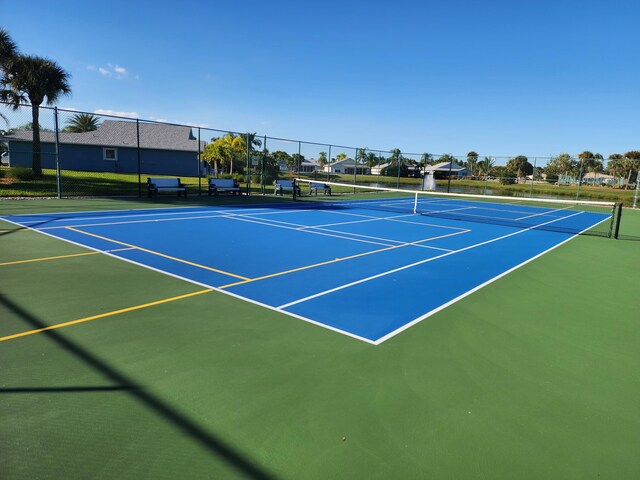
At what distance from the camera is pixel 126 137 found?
41281mm

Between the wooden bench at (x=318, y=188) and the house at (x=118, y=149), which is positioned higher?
the house at (x=118, y=149)

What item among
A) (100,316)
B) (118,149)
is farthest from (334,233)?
(118,149)

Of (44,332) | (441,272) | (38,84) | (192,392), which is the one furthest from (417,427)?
(38,84)

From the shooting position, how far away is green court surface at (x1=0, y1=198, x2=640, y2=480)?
2.67 metres

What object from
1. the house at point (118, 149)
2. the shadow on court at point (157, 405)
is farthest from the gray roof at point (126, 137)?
the shadow on court at point (157, 405)

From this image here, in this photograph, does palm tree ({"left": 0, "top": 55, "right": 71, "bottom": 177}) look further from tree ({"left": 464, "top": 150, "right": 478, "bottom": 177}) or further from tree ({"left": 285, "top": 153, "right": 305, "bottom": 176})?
tree ({"left": 464, "top": 150, "right": 478, "bottom": 177})

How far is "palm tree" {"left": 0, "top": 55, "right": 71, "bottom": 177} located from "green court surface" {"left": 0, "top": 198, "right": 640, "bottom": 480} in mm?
24908

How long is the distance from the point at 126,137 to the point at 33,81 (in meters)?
16.7

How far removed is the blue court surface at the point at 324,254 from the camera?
5.71 m

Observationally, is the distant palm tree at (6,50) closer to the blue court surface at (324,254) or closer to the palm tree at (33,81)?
the palm tree at (33,81)

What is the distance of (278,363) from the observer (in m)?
3.93

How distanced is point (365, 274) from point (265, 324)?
291cm

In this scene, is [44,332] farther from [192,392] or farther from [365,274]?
[365,274]

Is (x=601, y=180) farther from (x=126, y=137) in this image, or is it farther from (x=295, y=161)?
(x=126, y=137)
